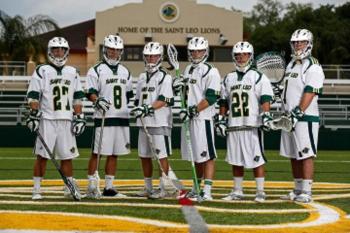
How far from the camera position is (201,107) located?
28.1 ft

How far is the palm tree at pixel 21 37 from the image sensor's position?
3662cm

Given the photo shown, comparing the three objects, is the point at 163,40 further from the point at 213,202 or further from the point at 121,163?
the point at 213,202

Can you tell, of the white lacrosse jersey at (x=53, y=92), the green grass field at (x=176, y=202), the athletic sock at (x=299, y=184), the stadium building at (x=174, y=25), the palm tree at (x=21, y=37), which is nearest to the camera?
the green grass field at (x=176, y=202)

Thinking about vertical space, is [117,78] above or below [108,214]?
above

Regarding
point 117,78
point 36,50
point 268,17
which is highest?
point 268,17

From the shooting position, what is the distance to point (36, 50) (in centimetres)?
3734

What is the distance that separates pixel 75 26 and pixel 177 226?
49.7 meters

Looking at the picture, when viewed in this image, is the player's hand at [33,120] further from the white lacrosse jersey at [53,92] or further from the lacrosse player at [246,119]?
the lacrosse player at [246,119]

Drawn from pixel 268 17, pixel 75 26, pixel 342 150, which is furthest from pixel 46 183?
pixel 268 17

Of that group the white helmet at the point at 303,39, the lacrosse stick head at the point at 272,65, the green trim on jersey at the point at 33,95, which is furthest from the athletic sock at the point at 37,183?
the white helmet at the point at 303,39

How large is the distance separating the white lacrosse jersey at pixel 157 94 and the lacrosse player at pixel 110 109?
248 millimetres

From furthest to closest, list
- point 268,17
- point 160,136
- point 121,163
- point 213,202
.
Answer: point 268,17 → point 121,163 → point 160,136 → point 213,202

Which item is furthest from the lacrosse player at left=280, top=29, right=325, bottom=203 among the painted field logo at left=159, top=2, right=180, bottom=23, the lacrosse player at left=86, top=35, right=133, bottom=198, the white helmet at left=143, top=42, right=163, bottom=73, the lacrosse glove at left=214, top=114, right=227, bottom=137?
the painted field logo at left=159, top=2, right=180, bottom=23

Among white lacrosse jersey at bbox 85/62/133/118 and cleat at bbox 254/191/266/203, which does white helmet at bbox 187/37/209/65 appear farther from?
cleat at bbox 254/191/266/203
